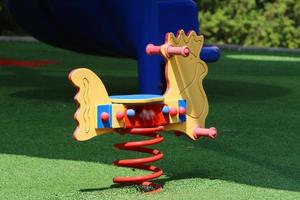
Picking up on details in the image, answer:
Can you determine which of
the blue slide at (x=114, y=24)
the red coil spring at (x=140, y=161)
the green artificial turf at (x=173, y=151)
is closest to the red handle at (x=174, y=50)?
the red coil spring at (x=140, y=161)

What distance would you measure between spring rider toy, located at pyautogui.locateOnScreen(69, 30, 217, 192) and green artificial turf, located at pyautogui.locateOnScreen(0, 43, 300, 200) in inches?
11.7

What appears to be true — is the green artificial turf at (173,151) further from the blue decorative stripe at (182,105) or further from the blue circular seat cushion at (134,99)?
the blue circular seat cushion at (134,99)

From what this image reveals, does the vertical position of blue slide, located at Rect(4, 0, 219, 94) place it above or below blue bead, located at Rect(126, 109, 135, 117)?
below

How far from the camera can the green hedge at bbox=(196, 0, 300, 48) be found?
59.5 ft

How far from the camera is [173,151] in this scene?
234 inches

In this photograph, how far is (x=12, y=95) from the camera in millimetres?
9406

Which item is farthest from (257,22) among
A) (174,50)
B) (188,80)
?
(174,50)

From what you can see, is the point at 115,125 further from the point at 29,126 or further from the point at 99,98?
the point at 29,126

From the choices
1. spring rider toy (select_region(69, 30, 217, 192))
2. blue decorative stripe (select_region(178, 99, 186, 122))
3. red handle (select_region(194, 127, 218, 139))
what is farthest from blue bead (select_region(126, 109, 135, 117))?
red handle (select_region(194, 127, 218, 139))

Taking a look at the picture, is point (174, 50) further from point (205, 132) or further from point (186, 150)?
point (186, 150)

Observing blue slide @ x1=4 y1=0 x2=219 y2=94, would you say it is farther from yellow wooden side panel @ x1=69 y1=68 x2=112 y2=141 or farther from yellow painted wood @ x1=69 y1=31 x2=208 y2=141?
yellow wooden side panel @ x1=69 y1=68 x2=112 y2=141

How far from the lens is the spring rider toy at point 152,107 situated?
4.38m

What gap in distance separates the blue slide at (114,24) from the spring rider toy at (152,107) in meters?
2.87

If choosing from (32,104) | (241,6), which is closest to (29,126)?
(32,104)
